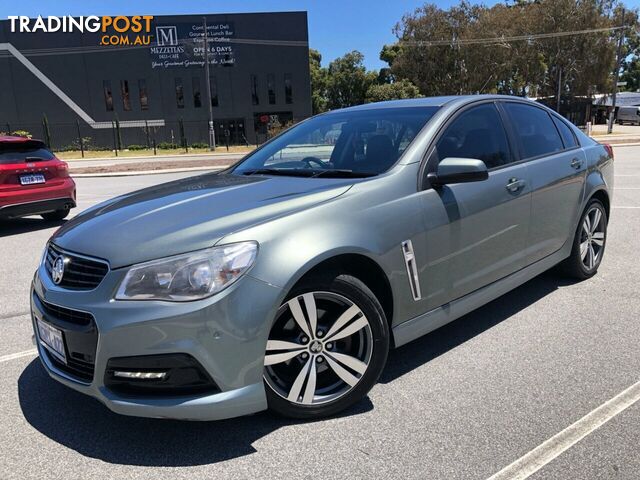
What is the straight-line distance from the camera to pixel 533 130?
4.50 meters

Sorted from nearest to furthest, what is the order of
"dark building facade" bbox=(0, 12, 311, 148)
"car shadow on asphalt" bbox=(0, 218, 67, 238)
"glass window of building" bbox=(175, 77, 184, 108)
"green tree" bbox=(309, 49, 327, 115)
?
"car shadow on asphalt" bbox=(0, 218, 67, 238) → "dark building facade" bbox=(0, 12, 311, 148) → "glass window of building" bbox=(175, 77, 184, 108) → "green tree" bbox=(309, 49, 327, 115)

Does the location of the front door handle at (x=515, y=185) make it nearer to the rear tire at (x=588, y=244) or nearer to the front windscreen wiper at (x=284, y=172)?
the rear tire at (x=588, y=244)

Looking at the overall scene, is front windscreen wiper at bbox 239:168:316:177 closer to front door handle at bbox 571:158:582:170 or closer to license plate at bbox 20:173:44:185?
front door handle at bbox 571:158:582:170

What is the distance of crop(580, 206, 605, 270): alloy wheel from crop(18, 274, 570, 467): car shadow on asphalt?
2.39 meters

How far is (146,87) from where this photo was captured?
1850 inches

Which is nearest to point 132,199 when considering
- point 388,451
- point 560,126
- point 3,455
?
point 3,455

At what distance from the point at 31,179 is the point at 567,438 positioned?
8.59m

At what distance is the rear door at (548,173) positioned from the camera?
4.22 m

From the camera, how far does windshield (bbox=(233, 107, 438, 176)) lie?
3.53m

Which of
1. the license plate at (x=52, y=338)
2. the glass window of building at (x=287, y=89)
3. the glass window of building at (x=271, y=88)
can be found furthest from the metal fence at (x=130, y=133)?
the license plate at (x=52, y=338)

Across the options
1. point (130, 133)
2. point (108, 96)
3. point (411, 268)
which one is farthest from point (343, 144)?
point (108, 96)

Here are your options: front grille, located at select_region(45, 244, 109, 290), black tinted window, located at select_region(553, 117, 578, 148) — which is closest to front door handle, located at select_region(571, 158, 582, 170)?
black tinted window, located at select_region(553, 117, 578, 148)

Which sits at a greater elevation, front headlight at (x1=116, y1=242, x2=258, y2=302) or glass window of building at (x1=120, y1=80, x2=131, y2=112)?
glass window of building at (x1=120, y1=80, x2=131, y2=112)

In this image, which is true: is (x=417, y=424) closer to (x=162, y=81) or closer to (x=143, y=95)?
(x=162, y=81)
